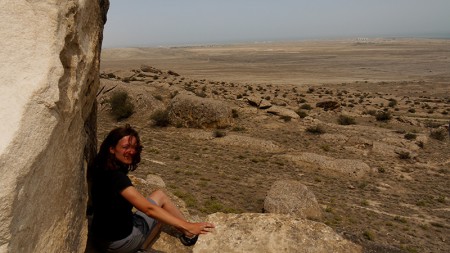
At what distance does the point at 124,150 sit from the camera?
4004 millimetres

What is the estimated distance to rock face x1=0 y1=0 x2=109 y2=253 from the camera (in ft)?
8.00

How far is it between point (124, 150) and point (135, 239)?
1049mm

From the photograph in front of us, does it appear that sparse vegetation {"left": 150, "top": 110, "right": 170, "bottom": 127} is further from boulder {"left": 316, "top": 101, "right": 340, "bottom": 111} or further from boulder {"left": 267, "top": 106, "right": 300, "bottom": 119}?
boulder {"left": 316, "top": 101, "right": 340, "bottom": 111}

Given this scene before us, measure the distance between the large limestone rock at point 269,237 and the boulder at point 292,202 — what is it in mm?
5329

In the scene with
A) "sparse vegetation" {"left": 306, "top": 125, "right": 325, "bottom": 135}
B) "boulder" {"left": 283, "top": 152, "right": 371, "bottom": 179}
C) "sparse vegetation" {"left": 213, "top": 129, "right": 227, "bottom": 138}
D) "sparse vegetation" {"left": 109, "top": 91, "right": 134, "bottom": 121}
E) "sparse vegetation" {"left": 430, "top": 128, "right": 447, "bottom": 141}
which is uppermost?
"sparse vegetation" {"left": 109, "top": 91, "right": 134, "bottom": 121}

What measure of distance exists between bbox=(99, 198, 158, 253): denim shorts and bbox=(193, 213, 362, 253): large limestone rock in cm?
94

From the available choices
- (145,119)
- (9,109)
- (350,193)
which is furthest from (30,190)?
(145,119)

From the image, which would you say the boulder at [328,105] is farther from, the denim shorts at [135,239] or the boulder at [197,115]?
the denim shorts at [135,239]

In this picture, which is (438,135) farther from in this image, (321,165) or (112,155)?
(112,155)

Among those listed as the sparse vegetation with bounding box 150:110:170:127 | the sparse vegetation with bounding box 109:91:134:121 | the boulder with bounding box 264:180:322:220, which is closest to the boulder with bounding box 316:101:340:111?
the sparse vegetation with bounding box 150:110:170:127

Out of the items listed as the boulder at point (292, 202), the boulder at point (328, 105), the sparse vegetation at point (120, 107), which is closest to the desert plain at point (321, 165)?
the sparse vegetation at point (120, 107)

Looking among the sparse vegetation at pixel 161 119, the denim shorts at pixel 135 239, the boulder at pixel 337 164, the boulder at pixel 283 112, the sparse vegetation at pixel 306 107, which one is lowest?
the boulder at pixel 337 164

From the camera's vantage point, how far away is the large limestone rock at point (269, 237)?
529 centimetres

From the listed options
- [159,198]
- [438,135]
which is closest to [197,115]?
[438,135]
